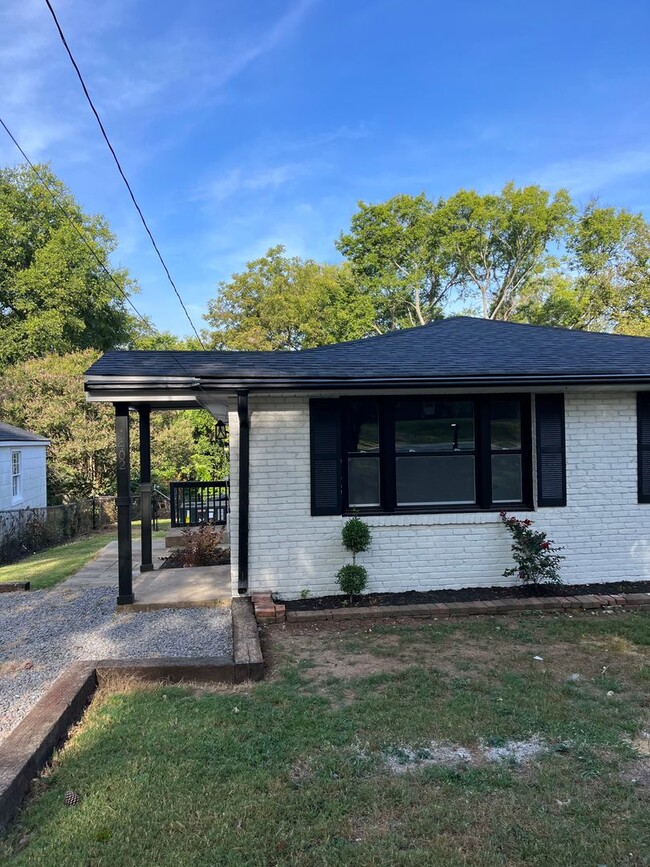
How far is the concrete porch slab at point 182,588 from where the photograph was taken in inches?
239

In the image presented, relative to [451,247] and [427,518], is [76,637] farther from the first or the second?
[451,247]

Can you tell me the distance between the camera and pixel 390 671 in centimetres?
423

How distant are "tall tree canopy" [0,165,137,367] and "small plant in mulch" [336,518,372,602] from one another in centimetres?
2313

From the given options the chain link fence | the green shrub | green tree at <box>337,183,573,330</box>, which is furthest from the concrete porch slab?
green tree at <box>337,183,573,330</box>

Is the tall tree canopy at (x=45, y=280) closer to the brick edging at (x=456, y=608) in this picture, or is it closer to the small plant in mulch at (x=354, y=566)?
the small plant in mulch at (x=354, y=566)

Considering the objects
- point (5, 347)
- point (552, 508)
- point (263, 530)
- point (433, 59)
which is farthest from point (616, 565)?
point (5, 347)

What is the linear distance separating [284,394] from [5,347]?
24.0m

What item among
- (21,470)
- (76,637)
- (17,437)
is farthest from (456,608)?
(21,470)

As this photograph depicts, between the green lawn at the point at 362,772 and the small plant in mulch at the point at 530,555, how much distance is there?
164 cm

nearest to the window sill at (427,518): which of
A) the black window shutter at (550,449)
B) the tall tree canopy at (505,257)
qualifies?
the black window shutter at (550,449)

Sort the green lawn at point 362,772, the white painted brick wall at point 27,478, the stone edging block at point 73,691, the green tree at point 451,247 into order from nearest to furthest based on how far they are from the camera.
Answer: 1. the green lawn at point 362,772
2. the stone edging block at point 73,691
3. the white painted brick wall at point 27,478
4. the green tree at point 451,247

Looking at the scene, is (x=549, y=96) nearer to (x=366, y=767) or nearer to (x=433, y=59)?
(x=433, y=59)

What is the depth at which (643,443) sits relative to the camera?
6.57 meters

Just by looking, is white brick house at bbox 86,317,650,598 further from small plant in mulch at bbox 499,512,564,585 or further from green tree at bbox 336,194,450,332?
green tree at bbox 336,194,450,332
